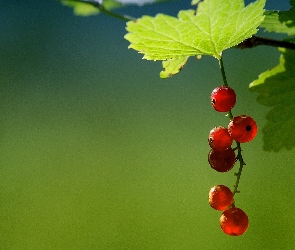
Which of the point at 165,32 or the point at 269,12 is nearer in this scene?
the point at 165,32

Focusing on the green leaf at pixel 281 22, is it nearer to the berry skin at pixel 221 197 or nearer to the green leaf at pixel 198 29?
the green leaf at pixel 198 29

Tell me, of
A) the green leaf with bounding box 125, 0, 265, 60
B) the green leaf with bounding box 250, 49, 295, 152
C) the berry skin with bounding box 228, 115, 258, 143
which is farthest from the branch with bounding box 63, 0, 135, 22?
the green leaf with bounding box 250, 49, 295, 152

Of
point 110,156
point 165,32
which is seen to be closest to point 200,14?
point 165,32

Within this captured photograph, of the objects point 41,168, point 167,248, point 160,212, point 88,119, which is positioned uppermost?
point 88,119

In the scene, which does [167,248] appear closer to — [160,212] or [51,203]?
[160,212]

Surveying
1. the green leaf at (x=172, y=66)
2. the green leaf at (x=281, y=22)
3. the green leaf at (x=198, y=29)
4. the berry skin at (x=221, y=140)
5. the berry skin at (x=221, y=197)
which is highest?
the green leaf at (x=281, y=22)

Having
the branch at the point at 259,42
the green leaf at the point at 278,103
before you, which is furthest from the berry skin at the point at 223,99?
the green leaf at the point at 278,103

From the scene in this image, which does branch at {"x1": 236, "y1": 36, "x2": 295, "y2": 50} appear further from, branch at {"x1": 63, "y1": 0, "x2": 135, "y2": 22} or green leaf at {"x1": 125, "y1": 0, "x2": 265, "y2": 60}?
branch at {"x1": 63, "y1": 0, "x2": 135, "y2": 22}
